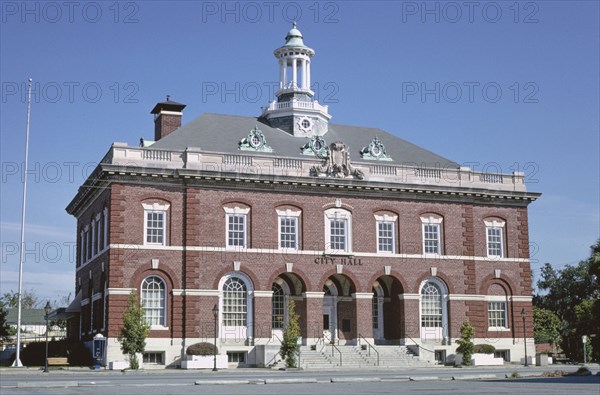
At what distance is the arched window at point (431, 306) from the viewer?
169ft

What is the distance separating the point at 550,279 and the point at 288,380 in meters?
66.2

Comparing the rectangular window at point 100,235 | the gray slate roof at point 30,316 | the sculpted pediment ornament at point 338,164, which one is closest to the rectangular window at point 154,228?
the rectangular window at point 100,235

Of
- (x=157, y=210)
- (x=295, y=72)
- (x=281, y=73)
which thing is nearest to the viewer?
(x=157, y=210)

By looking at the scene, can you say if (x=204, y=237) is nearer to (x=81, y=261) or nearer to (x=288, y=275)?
(x=288, y=275)

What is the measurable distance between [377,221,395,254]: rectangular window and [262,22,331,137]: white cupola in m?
7.78

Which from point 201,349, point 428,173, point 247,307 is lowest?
point 201,349

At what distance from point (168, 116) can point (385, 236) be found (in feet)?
50.5

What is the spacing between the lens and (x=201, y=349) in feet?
147

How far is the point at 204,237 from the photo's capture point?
1855 inches

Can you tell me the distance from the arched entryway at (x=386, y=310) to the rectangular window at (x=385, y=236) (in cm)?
172

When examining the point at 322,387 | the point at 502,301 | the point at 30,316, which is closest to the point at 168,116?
the point at 502,301

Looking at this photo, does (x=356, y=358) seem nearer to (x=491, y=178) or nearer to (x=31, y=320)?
(x=491, y=178)

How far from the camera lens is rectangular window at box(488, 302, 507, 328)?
5309 centimetres

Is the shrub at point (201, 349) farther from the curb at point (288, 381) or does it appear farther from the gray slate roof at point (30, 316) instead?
the gray slate roof at point (30, 316)
